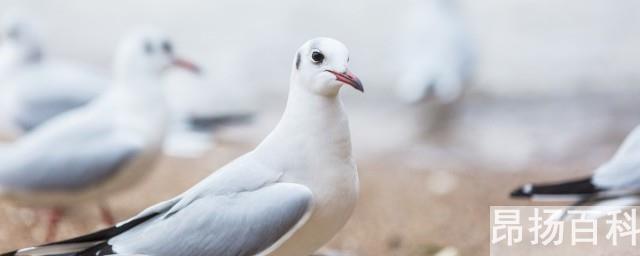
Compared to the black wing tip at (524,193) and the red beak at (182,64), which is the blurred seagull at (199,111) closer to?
the red beak at (182,64)

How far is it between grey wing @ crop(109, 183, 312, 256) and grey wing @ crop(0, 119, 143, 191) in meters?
1.24

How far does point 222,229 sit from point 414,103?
307cm

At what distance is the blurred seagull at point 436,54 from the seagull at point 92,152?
178 centimetres

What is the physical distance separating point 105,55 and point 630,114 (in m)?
4.36

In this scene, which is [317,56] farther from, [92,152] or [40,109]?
[40,109]

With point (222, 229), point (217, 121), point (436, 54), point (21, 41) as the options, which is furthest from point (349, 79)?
point (21, 41)

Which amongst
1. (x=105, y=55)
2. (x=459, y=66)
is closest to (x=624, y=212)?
(x=459, y=66)

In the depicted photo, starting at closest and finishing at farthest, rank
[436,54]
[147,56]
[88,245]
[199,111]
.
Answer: [88,245], [147,56], [199,111], [436,54]

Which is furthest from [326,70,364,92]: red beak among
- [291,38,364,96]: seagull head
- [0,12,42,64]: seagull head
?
[0,12,42,64]: seagull head

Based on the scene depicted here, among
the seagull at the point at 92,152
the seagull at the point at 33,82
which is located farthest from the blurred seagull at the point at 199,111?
the seagull at the point at 92,152

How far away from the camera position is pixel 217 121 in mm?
4883

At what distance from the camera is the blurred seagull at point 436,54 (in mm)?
5148

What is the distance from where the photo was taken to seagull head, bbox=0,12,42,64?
17.2 ft

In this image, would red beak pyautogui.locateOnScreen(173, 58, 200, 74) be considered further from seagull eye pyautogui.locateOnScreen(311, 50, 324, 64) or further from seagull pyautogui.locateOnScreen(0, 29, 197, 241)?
seagull eye pyautogui.locateOnScreen(311, 50, 324, 64)
